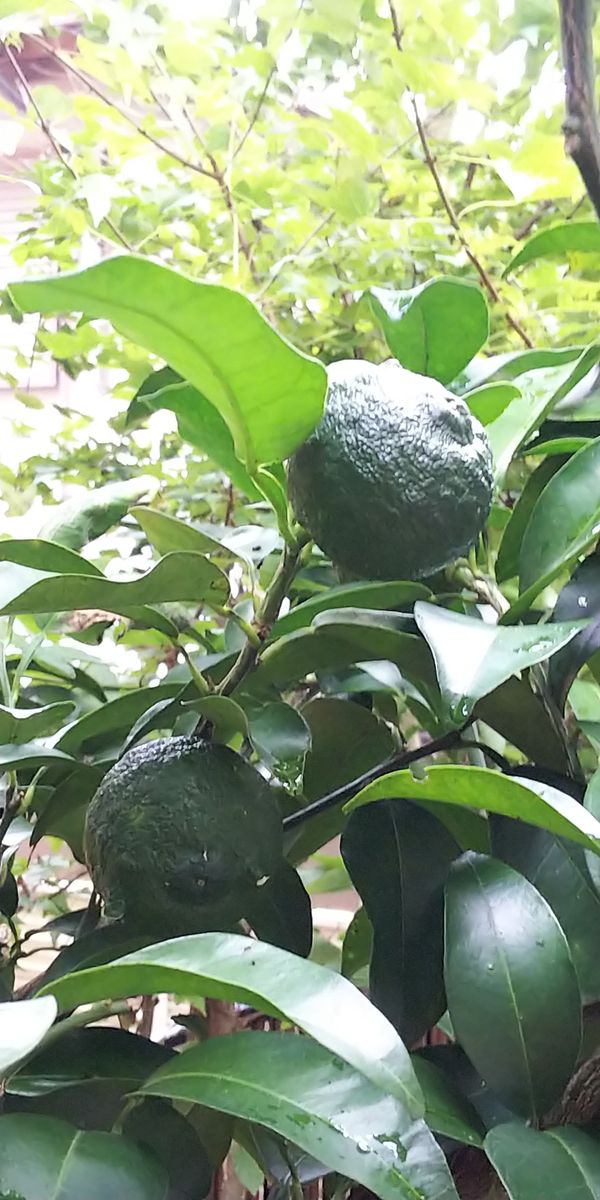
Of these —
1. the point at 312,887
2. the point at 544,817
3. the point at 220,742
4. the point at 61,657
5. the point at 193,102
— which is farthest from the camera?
the point at 193,102

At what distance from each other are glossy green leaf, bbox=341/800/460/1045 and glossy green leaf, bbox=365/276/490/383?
217 mm

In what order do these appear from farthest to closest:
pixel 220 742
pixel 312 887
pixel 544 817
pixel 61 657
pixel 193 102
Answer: pixel 193 102
pixel 312 887
pixel 61 657
pixel 220 742
pixel 544 817

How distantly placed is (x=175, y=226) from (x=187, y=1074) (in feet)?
3.23

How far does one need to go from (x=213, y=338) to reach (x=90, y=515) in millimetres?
230

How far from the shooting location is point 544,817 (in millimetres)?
285

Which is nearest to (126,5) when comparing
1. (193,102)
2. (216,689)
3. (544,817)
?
(193,102)

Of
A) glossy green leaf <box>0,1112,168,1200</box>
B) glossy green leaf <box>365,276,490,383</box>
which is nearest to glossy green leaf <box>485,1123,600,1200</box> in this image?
glossy green leaf <box>0,1112,168,1200</box>

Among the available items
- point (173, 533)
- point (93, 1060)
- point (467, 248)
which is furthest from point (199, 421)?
point (467, 248)

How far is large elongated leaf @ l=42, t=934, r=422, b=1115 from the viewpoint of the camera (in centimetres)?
23

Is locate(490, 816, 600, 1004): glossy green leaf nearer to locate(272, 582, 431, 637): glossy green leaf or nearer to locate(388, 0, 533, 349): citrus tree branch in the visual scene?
locate(272, 582, 431, 637): glossy green leaf

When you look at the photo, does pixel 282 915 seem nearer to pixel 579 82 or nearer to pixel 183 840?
pixel 183 840

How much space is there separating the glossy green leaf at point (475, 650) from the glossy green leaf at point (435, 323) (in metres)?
0.16

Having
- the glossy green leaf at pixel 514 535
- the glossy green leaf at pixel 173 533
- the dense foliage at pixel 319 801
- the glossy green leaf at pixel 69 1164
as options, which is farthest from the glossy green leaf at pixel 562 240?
the glossy green leaf at pixel 69 1164

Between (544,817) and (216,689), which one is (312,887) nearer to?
(216,689)
